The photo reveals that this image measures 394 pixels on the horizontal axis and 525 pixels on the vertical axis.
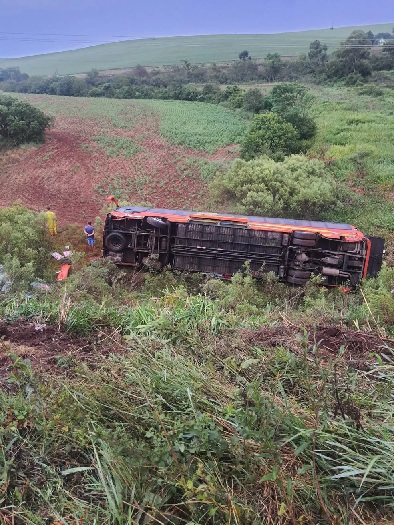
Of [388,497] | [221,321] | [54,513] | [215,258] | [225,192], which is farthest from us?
[225,192]

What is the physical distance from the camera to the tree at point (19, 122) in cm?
2753

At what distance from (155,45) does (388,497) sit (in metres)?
157

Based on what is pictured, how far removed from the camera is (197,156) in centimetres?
2881

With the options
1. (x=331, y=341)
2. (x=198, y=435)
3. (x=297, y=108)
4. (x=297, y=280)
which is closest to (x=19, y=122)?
(x=297, y=108)

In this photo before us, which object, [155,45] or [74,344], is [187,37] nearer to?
[155,45]

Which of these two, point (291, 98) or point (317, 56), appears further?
point (317, 56)

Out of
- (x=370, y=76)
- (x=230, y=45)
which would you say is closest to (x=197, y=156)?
(x=370, y=76)

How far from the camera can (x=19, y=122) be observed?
27.6m

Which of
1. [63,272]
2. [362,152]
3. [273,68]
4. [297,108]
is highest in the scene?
[273,68]

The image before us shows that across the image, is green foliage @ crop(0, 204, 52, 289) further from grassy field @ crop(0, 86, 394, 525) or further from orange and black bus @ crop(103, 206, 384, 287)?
grassy field @ crop(0, 86, 394, 525)

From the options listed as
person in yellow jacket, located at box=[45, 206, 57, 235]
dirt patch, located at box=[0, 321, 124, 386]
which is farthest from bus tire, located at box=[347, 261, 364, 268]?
person in yellow jacket, located at box=[45, 206, 57, 235]

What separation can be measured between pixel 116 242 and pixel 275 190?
838 cm

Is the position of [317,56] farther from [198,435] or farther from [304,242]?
[198,435]

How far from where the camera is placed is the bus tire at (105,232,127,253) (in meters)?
13.0
